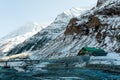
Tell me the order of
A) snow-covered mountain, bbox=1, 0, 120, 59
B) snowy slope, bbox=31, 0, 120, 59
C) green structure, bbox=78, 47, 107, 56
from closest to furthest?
green structure, bbox=78, 47, 107, 56 < snowy slope, bbox=31, 0, 120, 59 < snow-covered mountain, bbox=1, 0, 120, 59

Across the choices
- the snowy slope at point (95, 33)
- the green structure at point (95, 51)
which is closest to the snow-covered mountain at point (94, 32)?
the snowy slope at point (95, 33)

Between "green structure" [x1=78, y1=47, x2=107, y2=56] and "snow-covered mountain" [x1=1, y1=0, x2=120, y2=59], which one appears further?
"snow-covered mountain" [x1=1, y1=0, x2=120, y2=59]

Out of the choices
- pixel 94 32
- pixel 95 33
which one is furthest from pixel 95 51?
pixel 94 32

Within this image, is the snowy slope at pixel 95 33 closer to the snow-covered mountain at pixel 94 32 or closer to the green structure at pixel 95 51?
the snow-covered mountain at pixel 94 32

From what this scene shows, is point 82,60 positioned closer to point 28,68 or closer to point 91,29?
point 28,68

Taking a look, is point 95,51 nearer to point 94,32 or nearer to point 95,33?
point 95,33

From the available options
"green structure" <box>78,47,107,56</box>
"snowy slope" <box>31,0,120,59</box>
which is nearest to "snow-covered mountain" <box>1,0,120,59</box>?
"snowy slope" <box>31,0,120,59</box>

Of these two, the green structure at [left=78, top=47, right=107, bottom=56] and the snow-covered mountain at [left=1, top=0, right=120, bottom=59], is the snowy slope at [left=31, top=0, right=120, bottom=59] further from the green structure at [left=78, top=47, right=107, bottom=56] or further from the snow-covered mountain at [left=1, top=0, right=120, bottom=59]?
the green structure at [left=78, top=47, right=107, bottom=56]

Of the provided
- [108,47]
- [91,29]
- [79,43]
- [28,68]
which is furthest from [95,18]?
[28,68]

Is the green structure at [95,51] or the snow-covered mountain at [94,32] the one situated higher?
the snow-covered mountain at [94,32]

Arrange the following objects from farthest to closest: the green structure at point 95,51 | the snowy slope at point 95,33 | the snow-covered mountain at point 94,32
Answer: the snow-covered mountain at point 94,32
the snowy slope at point 95,33
the green structure at point 95,51

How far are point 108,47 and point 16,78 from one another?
2979 inches

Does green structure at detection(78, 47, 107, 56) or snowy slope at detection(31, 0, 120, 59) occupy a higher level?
snowy slope at detection(31, 0, 120, 59)

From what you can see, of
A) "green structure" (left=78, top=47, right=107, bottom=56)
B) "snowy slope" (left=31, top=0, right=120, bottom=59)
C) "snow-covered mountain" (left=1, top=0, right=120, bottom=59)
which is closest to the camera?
"green structure" (left=78, top=47, right=107, bottom=56)
